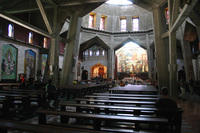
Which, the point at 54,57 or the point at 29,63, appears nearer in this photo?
the point at 54,57

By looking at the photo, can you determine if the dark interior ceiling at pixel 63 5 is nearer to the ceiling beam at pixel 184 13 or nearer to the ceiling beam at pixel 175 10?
the ceiling beam at pixel 175 10

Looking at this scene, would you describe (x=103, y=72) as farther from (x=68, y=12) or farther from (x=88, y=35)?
(x=68, y=12)

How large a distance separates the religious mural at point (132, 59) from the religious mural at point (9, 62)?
2085 centimetres

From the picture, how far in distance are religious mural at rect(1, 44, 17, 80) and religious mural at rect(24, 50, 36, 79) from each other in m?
1.53

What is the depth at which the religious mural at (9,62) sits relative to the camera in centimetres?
1309

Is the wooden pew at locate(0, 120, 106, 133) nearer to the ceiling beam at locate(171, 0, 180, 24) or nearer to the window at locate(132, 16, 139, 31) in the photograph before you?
the ceiling beam at locate(171, 0, 180, 24)

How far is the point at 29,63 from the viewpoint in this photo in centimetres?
1655

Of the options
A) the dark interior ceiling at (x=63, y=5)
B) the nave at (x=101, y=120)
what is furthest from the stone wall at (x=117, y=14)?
the nave at (x=101, y=120)

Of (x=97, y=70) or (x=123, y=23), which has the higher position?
(x=123, y=23)

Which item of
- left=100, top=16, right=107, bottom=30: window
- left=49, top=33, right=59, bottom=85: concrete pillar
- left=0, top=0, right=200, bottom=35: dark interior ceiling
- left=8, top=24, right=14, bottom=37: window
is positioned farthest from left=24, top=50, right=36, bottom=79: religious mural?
left=100, top=16, right=107, bottom=30: window

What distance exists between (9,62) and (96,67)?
61.1 feet

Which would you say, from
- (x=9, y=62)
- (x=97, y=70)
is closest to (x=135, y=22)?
(x=97, y=70)

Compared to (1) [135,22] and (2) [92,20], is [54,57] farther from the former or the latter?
(1) [135,22]

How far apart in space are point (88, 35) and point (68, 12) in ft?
39.9
